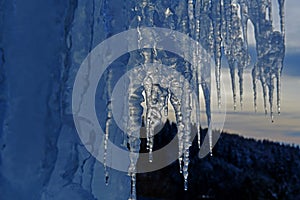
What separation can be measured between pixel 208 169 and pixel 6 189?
650cm

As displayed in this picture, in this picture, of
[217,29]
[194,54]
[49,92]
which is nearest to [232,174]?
[217,29]

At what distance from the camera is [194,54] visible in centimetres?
146

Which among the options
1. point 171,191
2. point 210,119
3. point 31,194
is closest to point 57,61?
point 31,194

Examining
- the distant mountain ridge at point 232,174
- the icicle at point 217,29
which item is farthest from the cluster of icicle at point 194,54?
the distant mountain ridge at point 232,174

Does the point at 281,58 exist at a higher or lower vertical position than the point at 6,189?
higher

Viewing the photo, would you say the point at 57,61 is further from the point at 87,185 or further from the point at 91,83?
the point at 87,185

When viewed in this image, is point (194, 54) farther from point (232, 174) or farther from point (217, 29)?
point (232, 174)

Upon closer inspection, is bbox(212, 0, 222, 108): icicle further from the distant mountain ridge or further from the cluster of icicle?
the distant mountain ridge

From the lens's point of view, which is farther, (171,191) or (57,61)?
(171,191)

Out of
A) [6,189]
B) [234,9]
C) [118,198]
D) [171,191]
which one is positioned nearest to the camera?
[6,189]

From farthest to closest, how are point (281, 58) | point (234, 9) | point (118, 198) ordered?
point (281, 58)
point (234, 9)
point (118, 198)

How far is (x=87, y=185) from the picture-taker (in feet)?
4.06

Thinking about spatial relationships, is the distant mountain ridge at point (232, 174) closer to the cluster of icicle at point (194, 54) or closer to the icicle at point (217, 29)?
the cluster of icicle at point (194, 54)

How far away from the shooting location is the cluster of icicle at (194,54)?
53.0 inches
